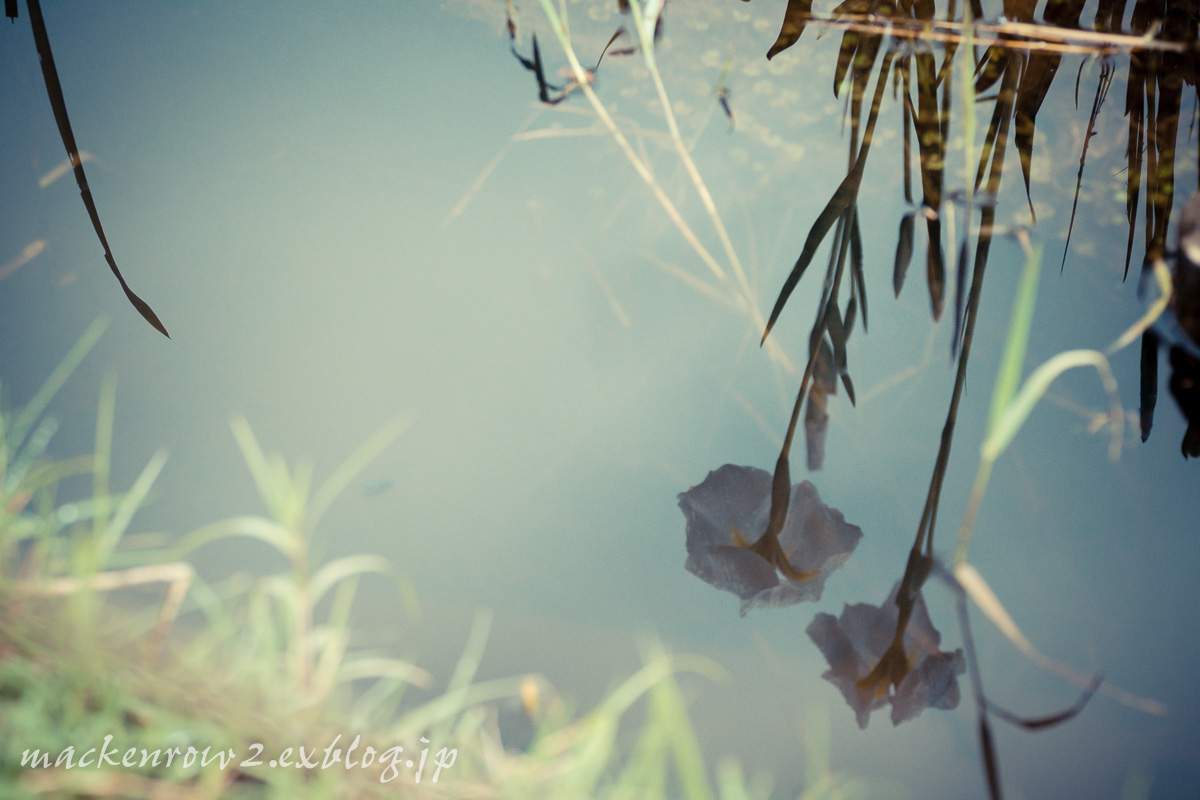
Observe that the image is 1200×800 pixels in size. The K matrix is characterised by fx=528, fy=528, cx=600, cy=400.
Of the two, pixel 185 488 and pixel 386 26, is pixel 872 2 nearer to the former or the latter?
pixel 386 26

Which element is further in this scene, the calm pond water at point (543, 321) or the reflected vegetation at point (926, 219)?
the calm pond water at point (543, 321)

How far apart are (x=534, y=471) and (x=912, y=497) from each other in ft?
0.98

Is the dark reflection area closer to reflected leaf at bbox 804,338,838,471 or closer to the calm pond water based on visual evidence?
reflected leaf at bbox 804,338,838,471

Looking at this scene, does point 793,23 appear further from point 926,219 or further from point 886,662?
point 886,662

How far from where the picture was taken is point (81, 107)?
449 mm

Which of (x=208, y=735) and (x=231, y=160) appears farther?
(x=231, y=160)

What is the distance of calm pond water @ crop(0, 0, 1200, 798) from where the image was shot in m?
0.40

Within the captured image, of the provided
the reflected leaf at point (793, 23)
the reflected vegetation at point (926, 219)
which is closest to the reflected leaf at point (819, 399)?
the reflected vegetation at point (926, 219)

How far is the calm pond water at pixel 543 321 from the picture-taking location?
0.40m

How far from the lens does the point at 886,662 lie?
194 mm

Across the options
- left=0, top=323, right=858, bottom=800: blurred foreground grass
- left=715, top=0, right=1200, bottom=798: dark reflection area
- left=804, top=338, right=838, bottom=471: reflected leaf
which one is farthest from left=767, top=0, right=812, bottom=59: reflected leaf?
left=0, top=323, right=858, bottom=800: blurred foreground grass

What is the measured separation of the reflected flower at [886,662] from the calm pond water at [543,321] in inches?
5.7

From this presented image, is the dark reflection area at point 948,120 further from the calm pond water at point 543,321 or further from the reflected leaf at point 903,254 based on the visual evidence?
the calm pond water at point 543,321

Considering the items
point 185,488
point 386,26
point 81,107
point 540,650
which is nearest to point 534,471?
point 540,650
